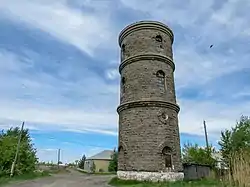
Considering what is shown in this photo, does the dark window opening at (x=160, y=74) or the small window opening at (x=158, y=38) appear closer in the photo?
the dark window opening at (x=160, y=74)

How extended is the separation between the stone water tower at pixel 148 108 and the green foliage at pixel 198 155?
403 inches

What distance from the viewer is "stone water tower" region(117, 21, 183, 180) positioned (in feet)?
47.0

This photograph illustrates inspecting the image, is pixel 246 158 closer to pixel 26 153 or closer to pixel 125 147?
pixel 125 147

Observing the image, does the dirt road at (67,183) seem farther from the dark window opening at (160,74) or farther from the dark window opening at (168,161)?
the dark window opening at (160,74)

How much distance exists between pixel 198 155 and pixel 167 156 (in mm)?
12499

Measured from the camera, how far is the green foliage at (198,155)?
79.8 ft

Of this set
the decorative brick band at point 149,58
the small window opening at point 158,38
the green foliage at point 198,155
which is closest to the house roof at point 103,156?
the green foliage at point 198,155

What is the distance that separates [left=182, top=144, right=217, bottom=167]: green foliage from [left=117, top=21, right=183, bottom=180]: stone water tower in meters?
10.2

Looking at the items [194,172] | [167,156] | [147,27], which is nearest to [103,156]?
[194,172]

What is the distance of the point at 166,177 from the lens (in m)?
14.1

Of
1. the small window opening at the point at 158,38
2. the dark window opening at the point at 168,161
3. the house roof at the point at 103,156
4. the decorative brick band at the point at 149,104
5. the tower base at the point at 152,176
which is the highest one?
the small window opening at the point at 158,38

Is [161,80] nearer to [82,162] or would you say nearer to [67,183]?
[67,183]

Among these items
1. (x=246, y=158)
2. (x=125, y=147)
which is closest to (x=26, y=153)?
(x=125, y=147)

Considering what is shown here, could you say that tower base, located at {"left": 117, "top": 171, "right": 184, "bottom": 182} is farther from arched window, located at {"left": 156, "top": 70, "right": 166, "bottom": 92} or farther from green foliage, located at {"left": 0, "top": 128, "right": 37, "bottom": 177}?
green foliage, located at {"left": 0, "top": 128, "right": 37, "bottom": 177}
